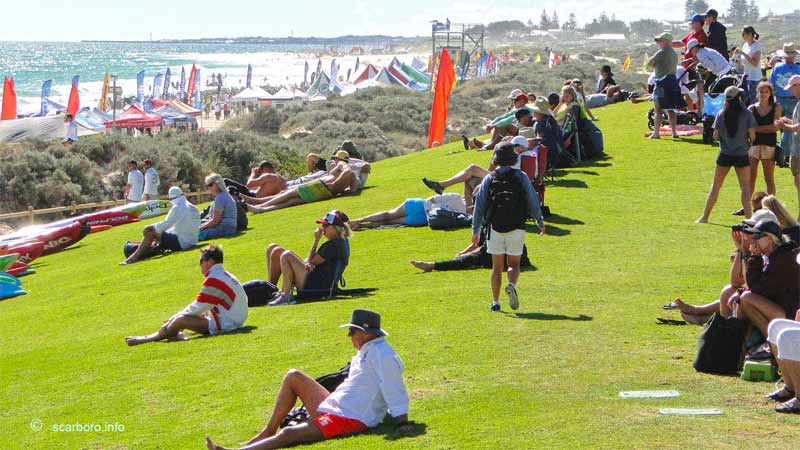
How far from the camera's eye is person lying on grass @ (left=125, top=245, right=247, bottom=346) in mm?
12656

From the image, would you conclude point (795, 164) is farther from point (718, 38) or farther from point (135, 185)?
point (135, 185)

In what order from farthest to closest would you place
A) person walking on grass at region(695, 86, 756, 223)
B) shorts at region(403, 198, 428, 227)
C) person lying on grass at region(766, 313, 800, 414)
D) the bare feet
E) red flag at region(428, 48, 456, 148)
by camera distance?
red flag at region(428, 48, 456, 148) → shorts at region(403, 198, 428, 227) → person walking on grass at region(695, 86, 756, 223) → the bare feet → person lying on grass at region(766, 313, 800, 414)

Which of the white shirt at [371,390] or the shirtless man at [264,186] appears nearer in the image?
the white shirt at [371,390]

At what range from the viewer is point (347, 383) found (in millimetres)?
8680

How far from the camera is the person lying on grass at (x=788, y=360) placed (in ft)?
27.6

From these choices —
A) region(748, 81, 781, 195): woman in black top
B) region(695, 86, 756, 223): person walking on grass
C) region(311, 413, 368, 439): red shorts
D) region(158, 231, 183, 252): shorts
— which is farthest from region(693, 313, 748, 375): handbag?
region(158, 231, 183, 252): shorts

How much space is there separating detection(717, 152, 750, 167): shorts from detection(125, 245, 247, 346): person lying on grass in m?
8.70

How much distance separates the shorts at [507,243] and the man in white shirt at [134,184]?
17.0 m

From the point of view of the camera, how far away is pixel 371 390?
8625 mm

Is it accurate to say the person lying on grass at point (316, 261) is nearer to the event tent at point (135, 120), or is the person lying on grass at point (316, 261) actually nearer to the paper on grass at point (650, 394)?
the paper on grass at point (650, 394)

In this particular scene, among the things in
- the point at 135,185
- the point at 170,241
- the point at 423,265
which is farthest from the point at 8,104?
the point at 423,265

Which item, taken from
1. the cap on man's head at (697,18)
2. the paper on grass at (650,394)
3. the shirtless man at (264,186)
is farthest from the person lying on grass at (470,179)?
the cap on man's head at (697,18)

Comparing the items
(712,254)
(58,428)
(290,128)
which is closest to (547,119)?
(712,254)

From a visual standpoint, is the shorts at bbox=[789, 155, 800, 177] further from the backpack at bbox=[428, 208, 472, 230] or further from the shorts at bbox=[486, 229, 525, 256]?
the shorts at bbox=[486, 229, 525, 256]
